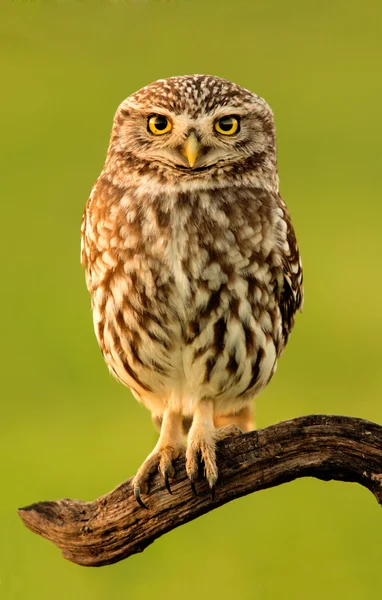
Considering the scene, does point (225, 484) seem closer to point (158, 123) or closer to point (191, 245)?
point (191, 245)

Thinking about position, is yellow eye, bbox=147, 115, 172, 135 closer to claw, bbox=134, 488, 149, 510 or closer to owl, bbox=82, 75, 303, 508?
owl, bbox=82, 75, 303, 508

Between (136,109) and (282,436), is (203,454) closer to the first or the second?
(282,436)

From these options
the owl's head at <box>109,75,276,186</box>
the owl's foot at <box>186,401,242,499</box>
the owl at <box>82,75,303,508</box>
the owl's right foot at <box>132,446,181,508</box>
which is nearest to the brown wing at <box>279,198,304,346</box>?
the owl at <box>82,75,303,508</box>

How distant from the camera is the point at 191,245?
1.86 m

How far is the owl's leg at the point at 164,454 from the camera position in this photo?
190cm

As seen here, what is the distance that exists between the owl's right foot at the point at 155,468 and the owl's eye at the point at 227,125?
2.32ft

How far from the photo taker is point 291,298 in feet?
6.71

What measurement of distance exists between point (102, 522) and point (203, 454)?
254mm

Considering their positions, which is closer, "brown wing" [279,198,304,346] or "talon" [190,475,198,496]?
"talon" [190,475,198,496]

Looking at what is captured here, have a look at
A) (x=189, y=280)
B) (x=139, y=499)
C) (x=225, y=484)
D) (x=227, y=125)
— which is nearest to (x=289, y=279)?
(x=189, y=280)

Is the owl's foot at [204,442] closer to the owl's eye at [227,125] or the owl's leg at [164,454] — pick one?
the owl's leg at [164,454]

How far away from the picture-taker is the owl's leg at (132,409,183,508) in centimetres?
190

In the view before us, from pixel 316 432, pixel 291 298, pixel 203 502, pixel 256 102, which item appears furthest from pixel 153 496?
pixel 256 102

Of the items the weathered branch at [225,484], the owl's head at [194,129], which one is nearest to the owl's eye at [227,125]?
the owl's head at [194,129]
